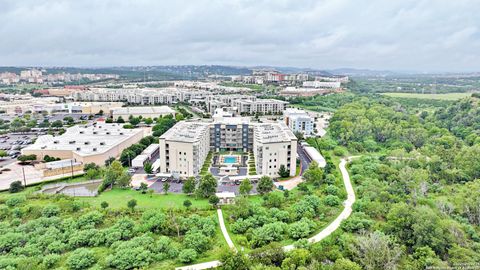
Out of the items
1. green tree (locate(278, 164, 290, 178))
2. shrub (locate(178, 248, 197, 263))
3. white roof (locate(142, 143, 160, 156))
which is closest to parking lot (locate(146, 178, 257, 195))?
green tree (locate(278, 164, 290, 178))

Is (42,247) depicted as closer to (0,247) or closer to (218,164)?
(0,247)

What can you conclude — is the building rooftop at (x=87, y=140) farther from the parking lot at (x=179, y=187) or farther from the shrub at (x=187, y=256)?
the shrub at (x=187, y=256)

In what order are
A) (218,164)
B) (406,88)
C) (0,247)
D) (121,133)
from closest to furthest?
1. (0,247)
2. (218,164)
3. (121,133)
4. (406,88)

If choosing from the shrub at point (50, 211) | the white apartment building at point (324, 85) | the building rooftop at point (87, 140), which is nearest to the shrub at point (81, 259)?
the shrub at point (50, 211)

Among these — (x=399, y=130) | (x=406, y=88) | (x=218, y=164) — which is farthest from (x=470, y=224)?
(x=406, y=88)

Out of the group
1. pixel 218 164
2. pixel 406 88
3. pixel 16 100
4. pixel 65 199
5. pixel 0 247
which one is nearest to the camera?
pixel 0 247

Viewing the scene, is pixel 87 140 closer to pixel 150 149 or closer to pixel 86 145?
pixel 86 145
